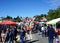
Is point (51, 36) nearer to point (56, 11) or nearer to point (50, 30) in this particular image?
point (50, 30)

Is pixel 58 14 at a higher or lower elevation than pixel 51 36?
higher

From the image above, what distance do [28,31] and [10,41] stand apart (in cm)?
928

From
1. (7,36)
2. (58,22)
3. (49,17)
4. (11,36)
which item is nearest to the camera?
(7,36)

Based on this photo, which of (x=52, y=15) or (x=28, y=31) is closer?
(x=28, y=31)

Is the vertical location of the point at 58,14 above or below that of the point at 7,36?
above

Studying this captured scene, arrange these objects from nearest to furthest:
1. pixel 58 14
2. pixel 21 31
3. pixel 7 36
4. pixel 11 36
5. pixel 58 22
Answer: pixel 7 36
pixel 11 36
pixel 21 31
pixel 58 22
pixel 58 14

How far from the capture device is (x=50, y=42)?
14320mm

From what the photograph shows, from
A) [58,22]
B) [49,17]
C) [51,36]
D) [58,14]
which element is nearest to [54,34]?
[51,36]

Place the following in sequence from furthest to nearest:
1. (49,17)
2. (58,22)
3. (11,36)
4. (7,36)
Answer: (49,17) < (58,22) < (11,36) < (7,36)

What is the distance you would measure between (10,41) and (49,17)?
7189 centimetres

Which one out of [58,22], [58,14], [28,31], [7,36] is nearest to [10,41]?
[7,36]

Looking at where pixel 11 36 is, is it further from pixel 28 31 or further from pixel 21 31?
pixel 28 31

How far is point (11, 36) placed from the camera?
14.8 meters

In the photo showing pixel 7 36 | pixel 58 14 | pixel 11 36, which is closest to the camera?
pixel 7 36
